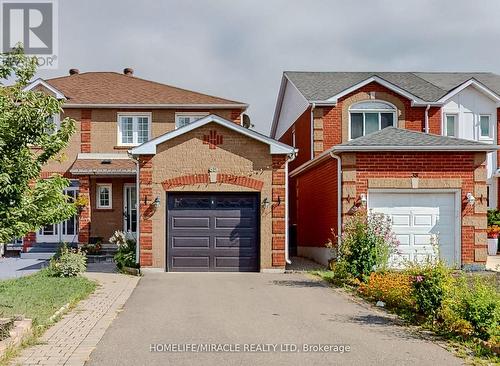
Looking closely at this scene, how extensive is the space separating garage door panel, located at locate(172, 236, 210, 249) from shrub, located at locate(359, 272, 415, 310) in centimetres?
608

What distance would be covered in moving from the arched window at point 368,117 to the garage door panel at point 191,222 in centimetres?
913

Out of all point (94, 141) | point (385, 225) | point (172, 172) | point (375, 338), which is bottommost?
point (375, 338)

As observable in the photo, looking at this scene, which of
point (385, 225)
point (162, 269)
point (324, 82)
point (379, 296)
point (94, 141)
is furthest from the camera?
point (324, 82)

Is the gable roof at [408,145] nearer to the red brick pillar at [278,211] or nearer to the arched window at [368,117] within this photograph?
the red brick pillar at [278,211]

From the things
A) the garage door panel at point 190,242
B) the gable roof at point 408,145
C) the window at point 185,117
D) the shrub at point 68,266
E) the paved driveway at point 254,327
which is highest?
the window at point 185,117

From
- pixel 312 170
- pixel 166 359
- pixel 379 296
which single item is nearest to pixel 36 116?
pixel 166 359

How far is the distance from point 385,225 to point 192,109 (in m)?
11.9

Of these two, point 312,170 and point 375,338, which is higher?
point 312,170

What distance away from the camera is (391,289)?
12.3 m

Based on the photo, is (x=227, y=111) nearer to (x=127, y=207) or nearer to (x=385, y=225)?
(x=127, y=207)

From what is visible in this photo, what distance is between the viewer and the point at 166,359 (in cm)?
772

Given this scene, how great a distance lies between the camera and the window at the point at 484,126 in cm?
2689

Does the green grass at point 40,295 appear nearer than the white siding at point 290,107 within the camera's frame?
Yes

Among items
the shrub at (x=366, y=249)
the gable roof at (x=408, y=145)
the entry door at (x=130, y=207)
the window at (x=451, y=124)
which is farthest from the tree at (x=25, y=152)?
the window at (x=451, y=124)
